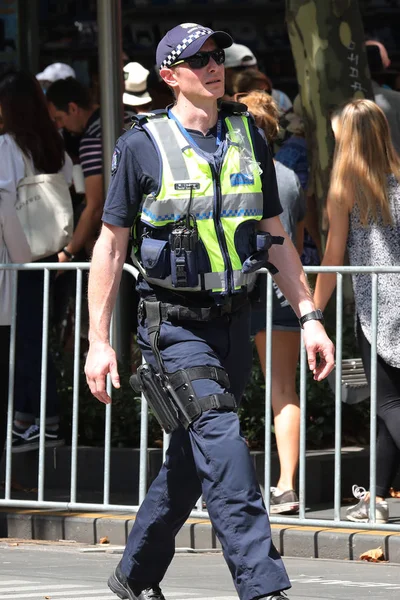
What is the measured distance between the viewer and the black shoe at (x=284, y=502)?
7.64 metres

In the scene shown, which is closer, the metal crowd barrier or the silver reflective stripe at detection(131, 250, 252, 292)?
the silver reflective stripe at detection(131, 250, 252, 292)

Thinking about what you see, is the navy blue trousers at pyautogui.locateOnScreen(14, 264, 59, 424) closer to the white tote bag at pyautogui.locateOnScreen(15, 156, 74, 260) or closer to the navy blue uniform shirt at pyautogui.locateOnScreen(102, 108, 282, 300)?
the white tote bag at pyautogui.locateOnScreen(15, 156, 74, 260)

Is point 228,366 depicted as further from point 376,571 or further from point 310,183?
point 310,183

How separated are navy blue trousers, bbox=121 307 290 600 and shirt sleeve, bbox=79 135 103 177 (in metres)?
4.96

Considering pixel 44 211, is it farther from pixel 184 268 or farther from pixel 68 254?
pixel 184 268

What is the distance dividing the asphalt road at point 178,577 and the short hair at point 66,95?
4.21 metres

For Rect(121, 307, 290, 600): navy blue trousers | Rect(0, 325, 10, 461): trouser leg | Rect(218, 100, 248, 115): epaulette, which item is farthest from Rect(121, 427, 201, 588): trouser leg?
Rect(0, 325, 10, 461): trouser leg

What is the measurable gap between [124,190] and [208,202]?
0.28m

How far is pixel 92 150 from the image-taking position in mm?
10281

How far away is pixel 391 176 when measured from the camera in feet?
24.4

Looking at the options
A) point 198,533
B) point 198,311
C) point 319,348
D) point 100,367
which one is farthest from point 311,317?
point 198,533

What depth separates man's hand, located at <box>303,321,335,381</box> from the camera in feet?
16.9

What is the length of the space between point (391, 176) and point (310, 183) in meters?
2.87

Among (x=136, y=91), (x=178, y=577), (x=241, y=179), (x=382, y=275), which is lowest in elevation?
(x=178, y=577)
